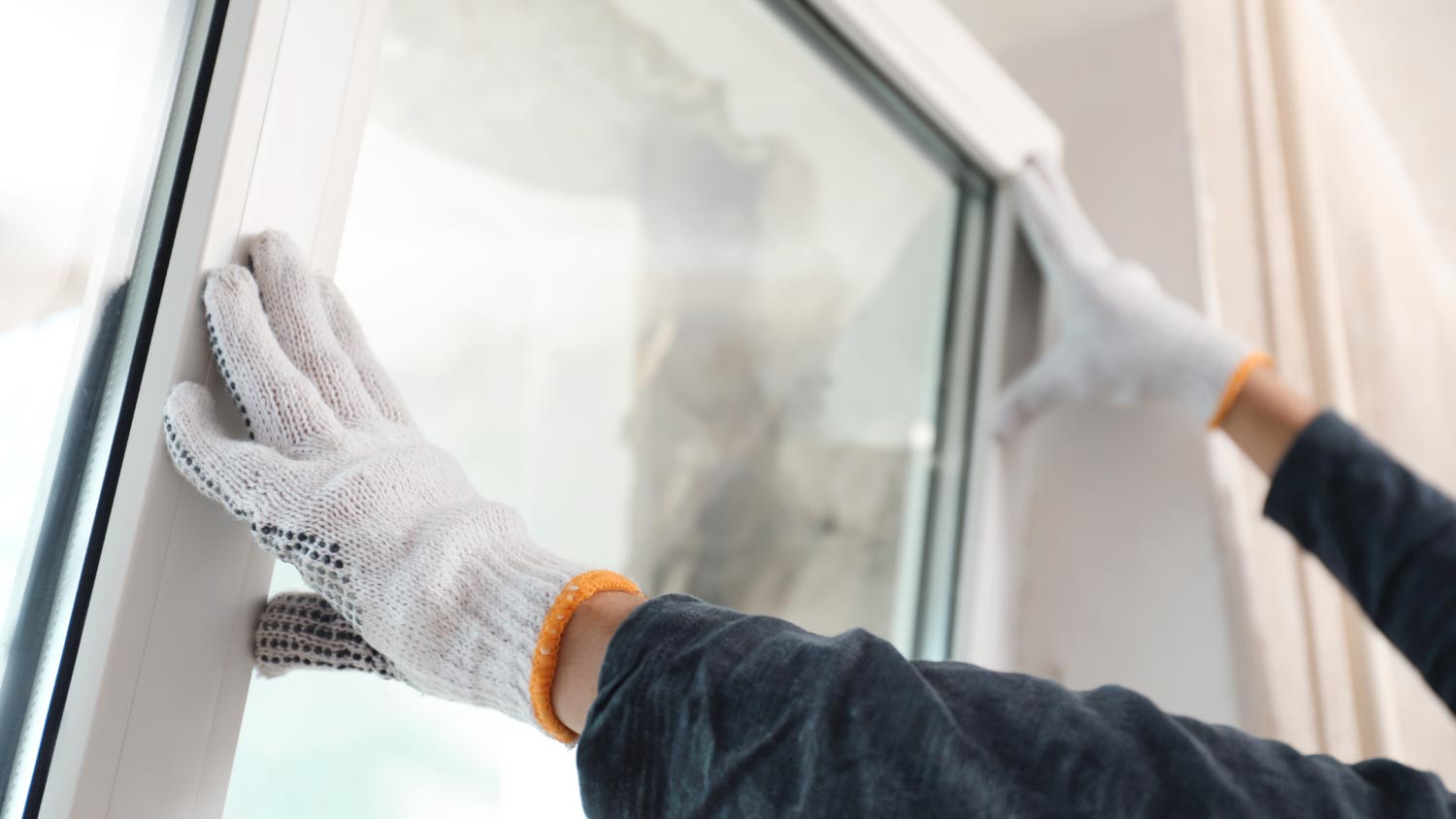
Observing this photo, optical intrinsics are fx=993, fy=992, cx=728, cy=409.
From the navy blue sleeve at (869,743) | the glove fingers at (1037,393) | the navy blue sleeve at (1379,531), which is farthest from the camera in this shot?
the glove fingers at (1037,393)

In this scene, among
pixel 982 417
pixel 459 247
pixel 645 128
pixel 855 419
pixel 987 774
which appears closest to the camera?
pixel 987 774

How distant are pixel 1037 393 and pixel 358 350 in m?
0.72

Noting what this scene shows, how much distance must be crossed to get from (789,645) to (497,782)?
1.03ft

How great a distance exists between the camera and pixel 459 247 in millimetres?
600

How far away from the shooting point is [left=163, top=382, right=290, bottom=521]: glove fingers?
1.33 ft

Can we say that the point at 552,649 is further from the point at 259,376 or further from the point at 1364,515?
the point at 1364,515

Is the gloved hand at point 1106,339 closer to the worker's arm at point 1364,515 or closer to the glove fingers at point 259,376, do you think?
the worker's arm at point 1364,515

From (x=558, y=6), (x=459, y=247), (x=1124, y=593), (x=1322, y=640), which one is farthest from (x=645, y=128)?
(x=1322, y=640)

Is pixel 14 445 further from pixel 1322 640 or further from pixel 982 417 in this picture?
pixel 1322 640

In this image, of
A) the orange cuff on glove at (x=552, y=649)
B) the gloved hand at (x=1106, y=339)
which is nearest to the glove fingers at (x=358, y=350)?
the orange cuff on glove at (x=552, y=649)

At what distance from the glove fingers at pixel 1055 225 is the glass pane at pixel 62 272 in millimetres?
792

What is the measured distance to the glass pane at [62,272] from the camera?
0.42 meters

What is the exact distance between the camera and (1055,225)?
1.01m

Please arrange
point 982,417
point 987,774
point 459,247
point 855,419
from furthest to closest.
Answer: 1. point 982,417
2. point 855,419
3. point 459,247
4. point 987,774
